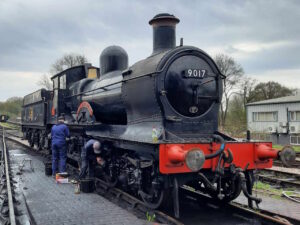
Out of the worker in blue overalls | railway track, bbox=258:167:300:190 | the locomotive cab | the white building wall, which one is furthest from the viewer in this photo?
the white building wall

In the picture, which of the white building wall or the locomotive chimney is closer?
the locomotive chimney

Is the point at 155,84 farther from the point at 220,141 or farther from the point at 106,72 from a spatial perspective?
the point at 106,72

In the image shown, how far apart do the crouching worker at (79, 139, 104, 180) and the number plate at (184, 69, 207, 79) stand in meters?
2.62

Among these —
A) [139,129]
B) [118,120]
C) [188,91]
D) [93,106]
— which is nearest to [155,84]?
[188,91]

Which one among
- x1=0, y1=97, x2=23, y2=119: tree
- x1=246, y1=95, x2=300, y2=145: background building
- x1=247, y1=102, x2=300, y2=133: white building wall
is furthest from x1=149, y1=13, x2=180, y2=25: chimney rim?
x1=0, y1=97, x2=23, y2=119: tree

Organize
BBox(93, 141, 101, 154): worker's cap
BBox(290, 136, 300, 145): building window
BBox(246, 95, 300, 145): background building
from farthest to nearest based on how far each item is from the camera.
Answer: BBox(246, 95, 300, 145): background building → BBox(290, 136, 300, 145): building window → BBox(93, 141, 101, 154): worker's cap

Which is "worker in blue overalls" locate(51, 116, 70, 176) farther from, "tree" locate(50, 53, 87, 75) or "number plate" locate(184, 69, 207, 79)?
"tree" locate(50, 53, 87, 75)

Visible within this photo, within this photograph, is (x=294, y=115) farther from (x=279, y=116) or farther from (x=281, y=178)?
(x=281, y=178)

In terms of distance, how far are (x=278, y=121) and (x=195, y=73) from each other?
23.2 meters

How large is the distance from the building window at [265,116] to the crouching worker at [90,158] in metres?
22.7

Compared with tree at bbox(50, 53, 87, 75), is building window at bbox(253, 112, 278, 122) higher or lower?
lower

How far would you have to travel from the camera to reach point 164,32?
20.5ft

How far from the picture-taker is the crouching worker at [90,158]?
714 centimetres

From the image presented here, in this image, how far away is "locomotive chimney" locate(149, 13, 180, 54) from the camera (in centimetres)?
624
